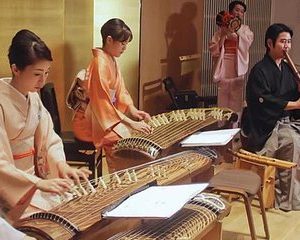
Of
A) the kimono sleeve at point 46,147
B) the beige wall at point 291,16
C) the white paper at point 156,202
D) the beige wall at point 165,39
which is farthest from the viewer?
the beige wall at point 291,16

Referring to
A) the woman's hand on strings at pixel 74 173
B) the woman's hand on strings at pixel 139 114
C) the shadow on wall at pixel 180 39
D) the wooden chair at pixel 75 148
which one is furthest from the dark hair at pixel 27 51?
the shadow on wall at pixel 180 39

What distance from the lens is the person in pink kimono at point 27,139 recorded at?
2.29 m

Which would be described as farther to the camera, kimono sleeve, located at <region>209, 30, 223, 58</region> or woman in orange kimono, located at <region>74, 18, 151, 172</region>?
kimono sleeve, located at <region>209, 30, 223, 58</region>

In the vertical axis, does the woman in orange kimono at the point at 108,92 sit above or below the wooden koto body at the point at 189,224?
above

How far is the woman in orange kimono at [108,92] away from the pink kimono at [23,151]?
100 cm

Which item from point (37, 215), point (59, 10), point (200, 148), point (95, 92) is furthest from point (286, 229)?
point (59, 10)

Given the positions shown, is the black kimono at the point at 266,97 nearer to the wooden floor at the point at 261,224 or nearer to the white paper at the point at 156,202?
the wooden floor at the point at 261,224

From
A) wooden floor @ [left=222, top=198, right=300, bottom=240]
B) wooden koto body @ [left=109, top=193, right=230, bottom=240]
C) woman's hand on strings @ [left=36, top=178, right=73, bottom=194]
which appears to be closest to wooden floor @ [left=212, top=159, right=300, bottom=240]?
wooden floor @ [left=222, top=198, right=300, bottom=240]

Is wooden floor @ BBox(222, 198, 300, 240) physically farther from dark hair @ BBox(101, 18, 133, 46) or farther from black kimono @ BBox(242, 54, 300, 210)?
dark hair @ BBox(101, 18, 133, 46)

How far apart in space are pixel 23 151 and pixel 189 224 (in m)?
0.84

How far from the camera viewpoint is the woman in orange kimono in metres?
3.72

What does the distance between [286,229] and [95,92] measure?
1.65m

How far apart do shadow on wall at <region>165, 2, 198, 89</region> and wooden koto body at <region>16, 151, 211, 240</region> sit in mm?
3361

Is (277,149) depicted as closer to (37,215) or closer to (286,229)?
(286,229)
